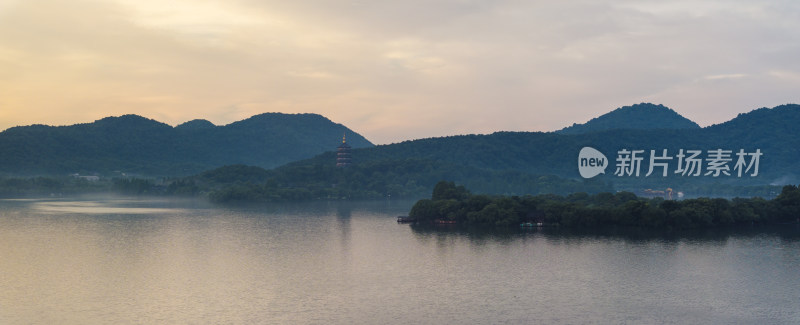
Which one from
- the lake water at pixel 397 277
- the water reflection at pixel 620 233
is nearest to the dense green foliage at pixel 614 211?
the water reflection at pixel 620 233

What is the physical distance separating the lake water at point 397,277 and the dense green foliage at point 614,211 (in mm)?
7590

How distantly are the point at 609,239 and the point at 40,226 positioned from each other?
336ft

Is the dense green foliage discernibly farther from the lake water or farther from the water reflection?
the lake water

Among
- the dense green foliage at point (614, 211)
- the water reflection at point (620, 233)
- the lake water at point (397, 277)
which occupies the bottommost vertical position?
the lake water at point (397, 277)

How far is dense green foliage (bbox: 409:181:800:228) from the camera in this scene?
116 metres

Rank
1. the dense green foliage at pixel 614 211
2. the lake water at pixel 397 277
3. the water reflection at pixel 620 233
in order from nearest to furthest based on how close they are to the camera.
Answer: the lake water at pixel 397 277 < the water reflection at pixel 620 233 < the dense green foliage at pixel 614 211

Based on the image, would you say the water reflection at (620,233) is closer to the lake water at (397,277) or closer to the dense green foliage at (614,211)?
the lake water at (397,277)

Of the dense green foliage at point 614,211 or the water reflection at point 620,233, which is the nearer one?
the water reflection at point 620,233

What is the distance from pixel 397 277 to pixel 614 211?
60.8 metres

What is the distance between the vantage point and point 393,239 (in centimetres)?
10562

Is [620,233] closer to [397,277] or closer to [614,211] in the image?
[614,211]

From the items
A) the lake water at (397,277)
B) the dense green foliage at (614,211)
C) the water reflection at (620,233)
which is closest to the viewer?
the lake water at (397,277)

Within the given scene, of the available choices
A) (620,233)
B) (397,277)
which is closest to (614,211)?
(620,233)

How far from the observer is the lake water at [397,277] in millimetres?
54969
